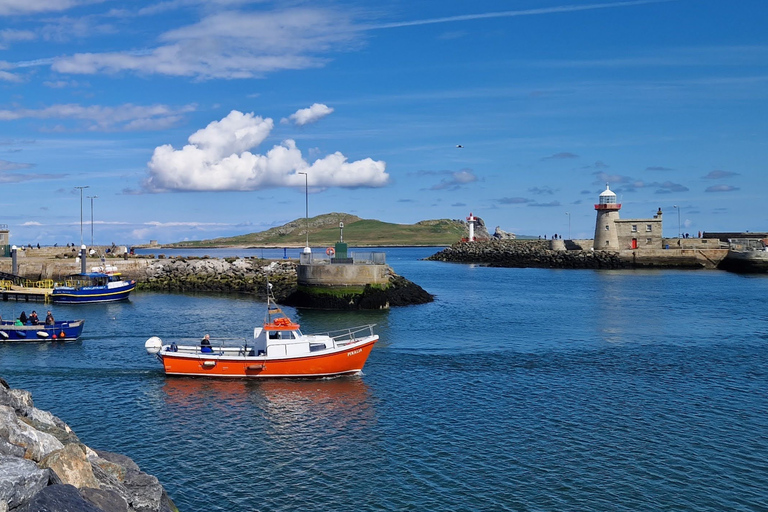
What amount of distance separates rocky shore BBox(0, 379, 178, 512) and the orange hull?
12748 mm

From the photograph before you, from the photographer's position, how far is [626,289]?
237 feet

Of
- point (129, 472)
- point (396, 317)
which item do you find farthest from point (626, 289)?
point (129, 472)

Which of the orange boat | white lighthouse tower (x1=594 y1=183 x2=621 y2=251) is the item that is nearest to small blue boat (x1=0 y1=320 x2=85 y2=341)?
the orange boat

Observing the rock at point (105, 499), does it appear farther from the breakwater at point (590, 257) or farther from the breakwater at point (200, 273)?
the breakwater at point (590, 257)

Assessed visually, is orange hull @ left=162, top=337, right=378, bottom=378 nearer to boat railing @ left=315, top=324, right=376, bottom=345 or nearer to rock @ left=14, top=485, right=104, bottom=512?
boat railing @ left=315, top=324, right=376, bottom=345

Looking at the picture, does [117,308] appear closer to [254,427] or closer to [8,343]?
[8,343]

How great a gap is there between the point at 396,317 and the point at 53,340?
22.4 meters

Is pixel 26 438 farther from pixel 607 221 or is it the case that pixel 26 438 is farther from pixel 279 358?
pixel 607 221

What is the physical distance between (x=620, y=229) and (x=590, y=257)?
8399mm

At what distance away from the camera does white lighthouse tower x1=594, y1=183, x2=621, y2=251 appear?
4277 inches

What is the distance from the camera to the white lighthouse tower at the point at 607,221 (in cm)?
10862

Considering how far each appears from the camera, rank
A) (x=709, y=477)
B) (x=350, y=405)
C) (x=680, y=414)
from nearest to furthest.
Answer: (x=709, y=477) → (x=680, y=414) → (x=350, y=405)

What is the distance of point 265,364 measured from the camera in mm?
29562

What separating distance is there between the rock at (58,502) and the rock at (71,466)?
2.66 ft
